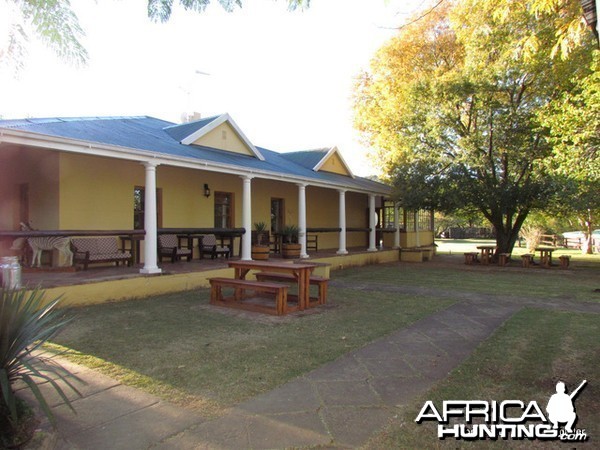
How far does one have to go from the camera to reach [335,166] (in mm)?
17781

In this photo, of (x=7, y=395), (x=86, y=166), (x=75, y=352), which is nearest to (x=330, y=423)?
(x=7, y=395)

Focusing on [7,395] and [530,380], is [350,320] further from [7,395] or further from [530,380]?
[7,395]

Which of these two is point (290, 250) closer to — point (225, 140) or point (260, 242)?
point (260, 242)

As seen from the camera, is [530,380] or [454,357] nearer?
[530,380]

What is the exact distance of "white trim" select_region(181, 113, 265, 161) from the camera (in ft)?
38.2

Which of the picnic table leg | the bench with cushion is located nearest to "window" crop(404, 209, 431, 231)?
the picnic table leg

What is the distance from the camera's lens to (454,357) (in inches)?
177

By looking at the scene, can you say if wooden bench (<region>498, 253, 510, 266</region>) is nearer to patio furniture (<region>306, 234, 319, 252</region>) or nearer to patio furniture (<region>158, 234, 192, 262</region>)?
patio furniture (<region>306, 234, 319, 252</region>)

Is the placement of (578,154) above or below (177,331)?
above

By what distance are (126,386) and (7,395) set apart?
1.39 meters

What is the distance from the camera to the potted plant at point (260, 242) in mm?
11164

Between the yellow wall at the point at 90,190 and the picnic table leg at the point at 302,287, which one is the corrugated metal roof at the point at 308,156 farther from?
the picnic table leg at the point at 302,287

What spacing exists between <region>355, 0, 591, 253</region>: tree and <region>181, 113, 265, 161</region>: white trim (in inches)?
241

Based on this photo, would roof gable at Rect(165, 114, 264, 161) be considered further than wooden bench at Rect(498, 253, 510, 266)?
No
